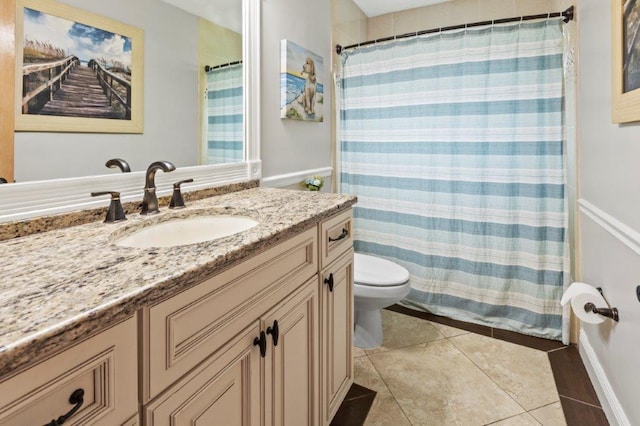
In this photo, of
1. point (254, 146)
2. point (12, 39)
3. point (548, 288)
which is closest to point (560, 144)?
point (548, 288)

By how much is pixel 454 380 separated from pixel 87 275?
1.68 m

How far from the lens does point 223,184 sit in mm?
1588

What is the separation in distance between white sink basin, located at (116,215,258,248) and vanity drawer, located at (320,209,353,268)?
0.25 m

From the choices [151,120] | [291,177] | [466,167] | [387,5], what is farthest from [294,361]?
[387,5]

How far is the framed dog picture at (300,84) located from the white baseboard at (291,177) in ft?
1.07

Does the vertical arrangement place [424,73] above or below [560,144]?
above

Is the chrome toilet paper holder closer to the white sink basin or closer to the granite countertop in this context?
the granite countertop

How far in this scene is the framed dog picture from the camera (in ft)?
6.32

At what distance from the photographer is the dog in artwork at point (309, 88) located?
6.94 ft

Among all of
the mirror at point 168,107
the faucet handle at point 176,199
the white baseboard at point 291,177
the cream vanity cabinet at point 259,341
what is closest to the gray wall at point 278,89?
the white baseboard at point 291,177

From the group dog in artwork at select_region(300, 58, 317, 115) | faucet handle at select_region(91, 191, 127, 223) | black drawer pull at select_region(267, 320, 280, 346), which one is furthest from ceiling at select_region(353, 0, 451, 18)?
black drawer pull at select_region(267, 320, 280, 346)

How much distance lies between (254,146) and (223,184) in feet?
0.96

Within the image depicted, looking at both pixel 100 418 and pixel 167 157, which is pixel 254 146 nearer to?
pixel 167 157

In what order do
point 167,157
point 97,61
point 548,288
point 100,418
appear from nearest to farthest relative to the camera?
point 100,418 < point 97,61 < point 167,157 < point 548,288
